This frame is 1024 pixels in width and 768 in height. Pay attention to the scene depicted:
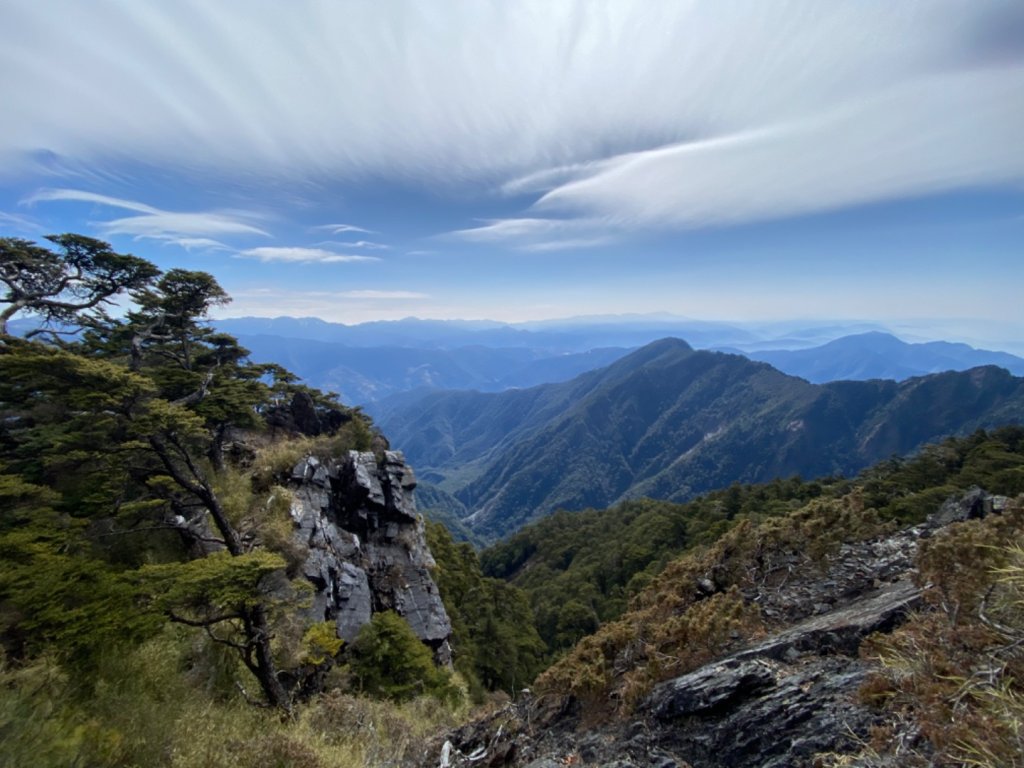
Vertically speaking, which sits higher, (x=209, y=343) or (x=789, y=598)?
(x=209, y=343)

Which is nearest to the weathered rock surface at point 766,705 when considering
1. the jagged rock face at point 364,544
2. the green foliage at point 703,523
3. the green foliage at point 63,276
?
the green foliage at point 703,523

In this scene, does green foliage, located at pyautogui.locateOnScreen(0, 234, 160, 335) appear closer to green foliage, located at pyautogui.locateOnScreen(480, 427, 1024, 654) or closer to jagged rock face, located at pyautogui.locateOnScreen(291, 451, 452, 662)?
jagged rock face, located at pyautogui.locateOnScreen(291, 451, 452, 662)

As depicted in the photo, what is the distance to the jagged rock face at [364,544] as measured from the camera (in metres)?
18.0

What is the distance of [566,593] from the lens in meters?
56.7

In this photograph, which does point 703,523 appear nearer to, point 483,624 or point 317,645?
point 483,624

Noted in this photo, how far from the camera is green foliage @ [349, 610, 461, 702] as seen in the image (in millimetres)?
15625

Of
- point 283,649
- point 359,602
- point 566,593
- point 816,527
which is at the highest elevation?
point 816,527

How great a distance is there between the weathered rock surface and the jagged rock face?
1034 cm

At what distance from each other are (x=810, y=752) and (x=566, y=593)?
5633 centimetres

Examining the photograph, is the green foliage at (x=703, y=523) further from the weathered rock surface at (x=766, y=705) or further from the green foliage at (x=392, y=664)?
the green foliage at (x=392, y=664)

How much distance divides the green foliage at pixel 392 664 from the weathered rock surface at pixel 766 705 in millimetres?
7582

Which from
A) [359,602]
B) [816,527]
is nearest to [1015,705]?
[816,527]

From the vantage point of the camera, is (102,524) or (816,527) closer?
(816,527)

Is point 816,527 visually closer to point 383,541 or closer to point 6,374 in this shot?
point 383,541
